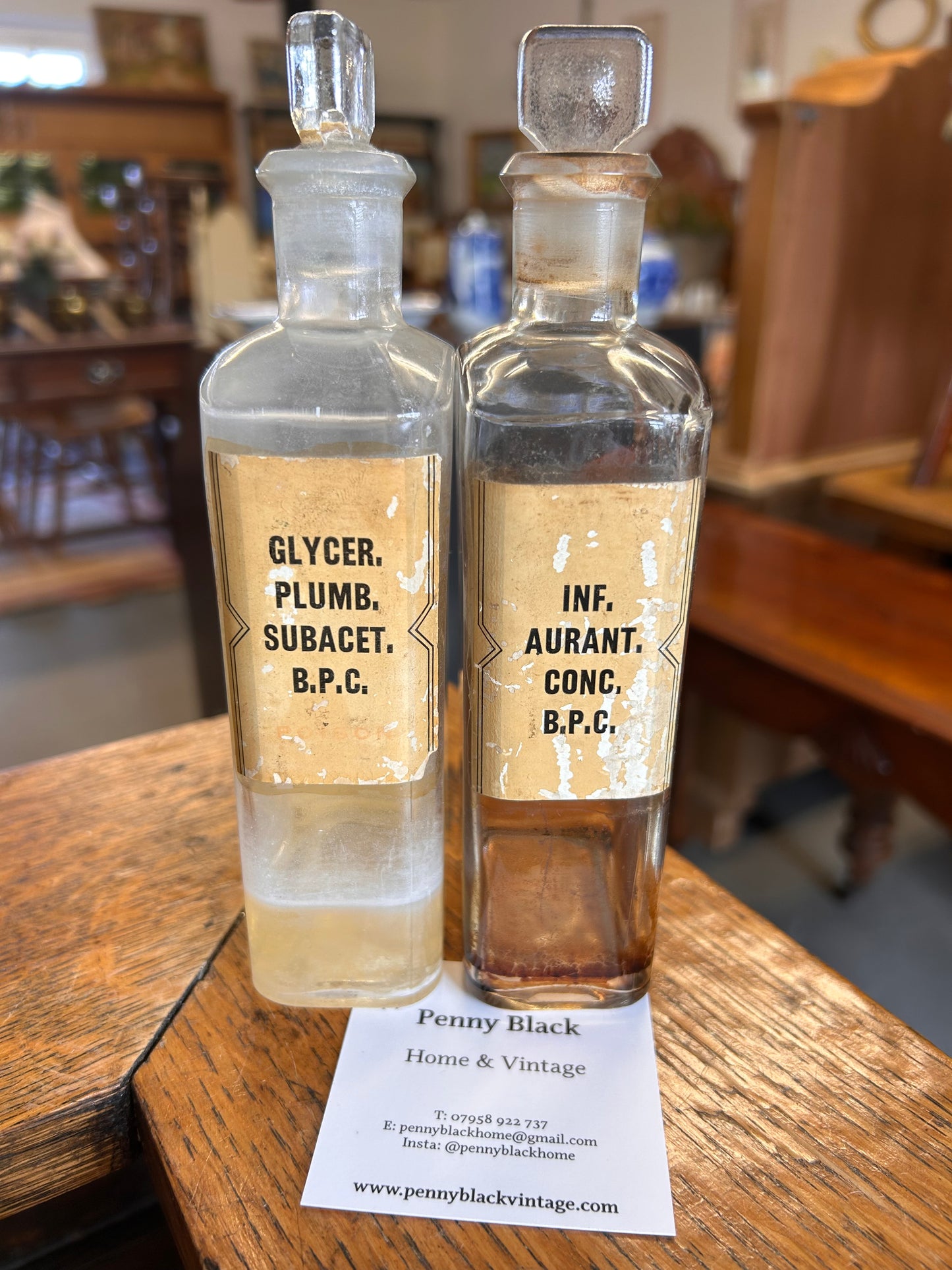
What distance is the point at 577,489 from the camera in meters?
0.28

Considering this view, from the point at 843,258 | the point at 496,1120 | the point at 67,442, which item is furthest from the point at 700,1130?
the point at 67,442

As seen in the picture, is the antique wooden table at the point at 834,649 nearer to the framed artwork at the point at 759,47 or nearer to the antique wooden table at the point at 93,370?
the antique wooden table at the point at 93,370

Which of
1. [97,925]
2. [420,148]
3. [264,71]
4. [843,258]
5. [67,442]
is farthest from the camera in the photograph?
[420,148]

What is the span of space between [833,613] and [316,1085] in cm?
72

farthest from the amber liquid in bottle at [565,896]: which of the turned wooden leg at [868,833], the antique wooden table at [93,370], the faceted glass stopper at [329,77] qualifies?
the antique wooden table at [93,370]

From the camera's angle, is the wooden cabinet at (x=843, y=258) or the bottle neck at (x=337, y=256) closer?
the bottle neck at (x=337, y=256)

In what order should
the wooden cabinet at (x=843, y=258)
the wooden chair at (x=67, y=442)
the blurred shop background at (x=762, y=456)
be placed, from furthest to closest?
the wooden chair at (x=67, y=442) < the wooden cabinet at (x=843, y=258) < the blurred shop background at (x=762, y=456)

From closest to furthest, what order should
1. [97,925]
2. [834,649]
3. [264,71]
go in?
[97,925]
[834,649]
[264,71]

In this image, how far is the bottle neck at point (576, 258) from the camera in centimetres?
28

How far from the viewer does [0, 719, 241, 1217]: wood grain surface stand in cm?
31

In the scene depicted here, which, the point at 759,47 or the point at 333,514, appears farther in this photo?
the point at 759,47

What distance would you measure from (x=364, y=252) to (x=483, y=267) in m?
1.08

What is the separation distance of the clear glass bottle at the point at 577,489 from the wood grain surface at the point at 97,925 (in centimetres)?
15

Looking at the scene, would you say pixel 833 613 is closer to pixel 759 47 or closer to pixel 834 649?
pixel 834 649
